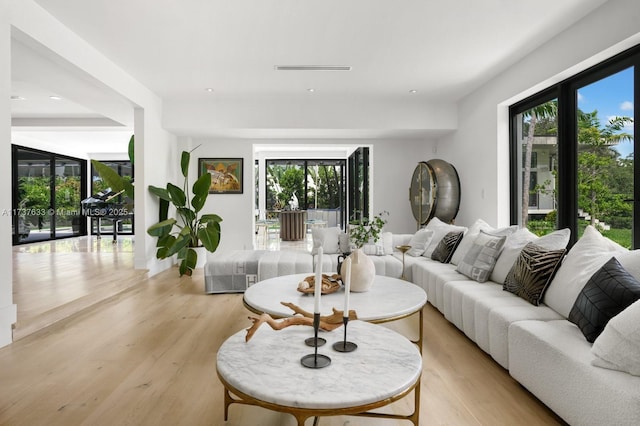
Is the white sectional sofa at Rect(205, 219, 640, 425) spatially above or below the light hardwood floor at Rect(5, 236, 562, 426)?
above

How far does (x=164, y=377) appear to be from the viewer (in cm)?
228

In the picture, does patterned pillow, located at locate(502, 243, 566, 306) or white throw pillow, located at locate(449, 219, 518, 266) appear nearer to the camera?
patterned pillow, located at locate(502, 243, 566, 306)

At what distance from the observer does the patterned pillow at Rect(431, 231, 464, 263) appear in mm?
4047

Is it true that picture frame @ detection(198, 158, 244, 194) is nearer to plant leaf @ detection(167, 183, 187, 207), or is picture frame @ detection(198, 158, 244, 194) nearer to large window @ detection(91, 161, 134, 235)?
plant leaf @ detection(167, 183, 187, 207)

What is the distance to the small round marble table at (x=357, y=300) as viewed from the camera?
2.11m

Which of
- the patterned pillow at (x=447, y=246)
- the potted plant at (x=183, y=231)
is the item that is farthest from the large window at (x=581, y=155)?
the potted plant at (x=183, y=231)

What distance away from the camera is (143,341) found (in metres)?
2.88

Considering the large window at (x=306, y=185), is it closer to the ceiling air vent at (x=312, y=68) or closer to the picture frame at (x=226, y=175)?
the picture frame at (x=226, y=175)

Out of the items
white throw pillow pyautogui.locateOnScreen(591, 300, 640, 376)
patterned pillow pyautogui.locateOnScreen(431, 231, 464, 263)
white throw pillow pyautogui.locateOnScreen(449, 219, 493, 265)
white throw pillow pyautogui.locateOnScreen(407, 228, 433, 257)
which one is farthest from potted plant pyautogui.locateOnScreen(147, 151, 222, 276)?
white throw pillow pyautogui.locateOnScreen(591, 300, 640, 376)

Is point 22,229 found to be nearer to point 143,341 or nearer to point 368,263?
point 143,341

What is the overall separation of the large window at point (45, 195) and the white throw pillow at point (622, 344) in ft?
32.0

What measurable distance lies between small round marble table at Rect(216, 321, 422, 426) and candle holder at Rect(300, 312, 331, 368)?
0.07 ft

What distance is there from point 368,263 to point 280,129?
3714 mm

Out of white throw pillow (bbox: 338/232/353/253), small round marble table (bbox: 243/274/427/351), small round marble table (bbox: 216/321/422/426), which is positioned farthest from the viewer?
white throw pillow (bbox: 338/232/353/253)
